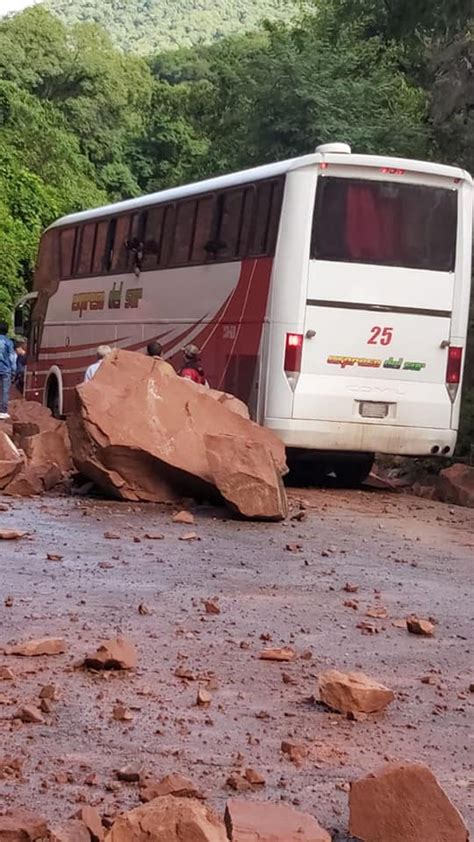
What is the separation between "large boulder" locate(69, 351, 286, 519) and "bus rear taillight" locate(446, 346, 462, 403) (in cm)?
328

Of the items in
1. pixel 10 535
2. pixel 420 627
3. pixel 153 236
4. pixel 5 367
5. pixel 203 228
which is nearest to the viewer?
pixel 420 627

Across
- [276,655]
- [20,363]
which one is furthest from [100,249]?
[276,655]

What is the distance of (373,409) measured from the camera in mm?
15555

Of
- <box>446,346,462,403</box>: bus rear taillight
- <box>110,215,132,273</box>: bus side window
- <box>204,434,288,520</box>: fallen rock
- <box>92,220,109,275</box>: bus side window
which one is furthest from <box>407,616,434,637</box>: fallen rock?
<box>92,220,109,275</box>: bus side window

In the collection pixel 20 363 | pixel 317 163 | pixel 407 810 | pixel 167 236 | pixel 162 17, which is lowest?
pixel 407 810

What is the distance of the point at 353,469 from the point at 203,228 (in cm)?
354

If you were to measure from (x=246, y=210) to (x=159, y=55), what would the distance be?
6794cm

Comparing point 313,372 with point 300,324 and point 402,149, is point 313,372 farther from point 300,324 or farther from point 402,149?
point 402,149

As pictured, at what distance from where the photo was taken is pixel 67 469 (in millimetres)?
14648

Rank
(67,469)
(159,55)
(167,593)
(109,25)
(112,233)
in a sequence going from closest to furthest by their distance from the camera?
1. (167,593)
2. (67,469)
3. (112,233)
4. (159,55)
5. (109,25)

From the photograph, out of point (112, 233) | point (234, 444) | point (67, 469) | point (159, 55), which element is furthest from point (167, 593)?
point (159, 55)

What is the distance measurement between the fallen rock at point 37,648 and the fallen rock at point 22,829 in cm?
249

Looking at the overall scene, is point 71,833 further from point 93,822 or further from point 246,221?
point 246,221

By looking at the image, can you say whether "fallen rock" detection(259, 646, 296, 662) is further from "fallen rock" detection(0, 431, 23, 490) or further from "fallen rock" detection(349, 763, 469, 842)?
"fallen rock" detection(0, 431, 23, 490)
